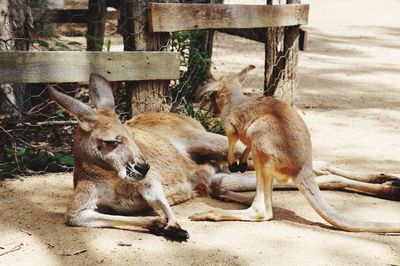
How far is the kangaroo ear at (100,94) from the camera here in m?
4.16

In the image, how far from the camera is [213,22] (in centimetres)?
561

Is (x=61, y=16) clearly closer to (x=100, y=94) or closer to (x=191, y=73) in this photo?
(x=191, y=73)

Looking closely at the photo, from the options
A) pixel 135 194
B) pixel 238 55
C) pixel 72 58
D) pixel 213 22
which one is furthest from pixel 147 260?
pixel 238 55

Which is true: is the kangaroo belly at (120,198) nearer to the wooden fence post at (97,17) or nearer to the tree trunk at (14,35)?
the tree trunk at (14,35)

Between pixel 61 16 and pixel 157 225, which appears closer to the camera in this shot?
pixel 157 225

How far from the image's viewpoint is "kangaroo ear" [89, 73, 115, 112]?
Answer: 13.7 feet

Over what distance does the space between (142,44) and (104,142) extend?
162 centimetres

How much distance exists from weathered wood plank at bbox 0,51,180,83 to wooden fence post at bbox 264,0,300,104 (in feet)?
5.92

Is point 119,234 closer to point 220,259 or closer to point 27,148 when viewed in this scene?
point 220,259

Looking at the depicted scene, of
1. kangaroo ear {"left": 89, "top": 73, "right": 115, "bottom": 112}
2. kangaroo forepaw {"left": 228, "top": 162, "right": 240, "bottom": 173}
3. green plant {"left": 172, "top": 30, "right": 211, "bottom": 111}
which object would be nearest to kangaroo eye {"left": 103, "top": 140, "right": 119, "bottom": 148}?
A: kangaroo ear {"left": 89, "top": 73, "right": 115, "bottom": 112}

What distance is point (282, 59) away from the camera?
6.81 m

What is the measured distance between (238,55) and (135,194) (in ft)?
23.9

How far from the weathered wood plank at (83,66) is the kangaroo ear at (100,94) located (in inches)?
29.8

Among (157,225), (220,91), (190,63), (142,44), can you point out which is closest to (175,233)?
(157,225)
